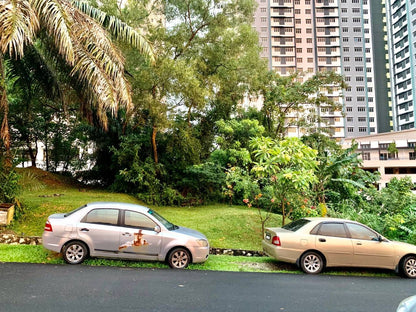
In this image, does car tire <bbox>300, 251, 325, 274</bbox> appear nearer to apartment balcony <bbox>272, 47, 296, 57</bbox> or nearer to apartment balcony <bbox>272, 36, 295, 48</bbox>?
apartment balcony <bbox>272, 47, 296, 57</bbox>

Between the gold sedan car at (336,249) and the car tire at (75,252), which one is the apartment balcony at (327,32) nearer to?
the gold sedan car at (336,249)

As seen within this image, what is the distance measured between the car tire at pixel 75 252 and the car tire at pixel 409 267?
8056 mm

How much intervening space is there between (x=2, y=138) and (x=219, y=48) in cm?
1365

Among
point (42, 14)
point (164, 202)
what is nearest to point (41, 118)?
point (164, 202)

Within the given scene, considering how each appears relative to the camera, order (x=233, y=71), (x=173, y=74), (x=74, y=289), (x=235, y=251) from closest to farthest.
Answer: (x=74, y=289), (x=235, y=251), (x=173, y=74), (x=233, y=71)

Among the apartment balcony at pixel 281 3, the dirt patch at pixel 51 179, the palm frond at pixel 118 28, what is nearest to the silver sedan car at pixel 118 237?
the palm frond at pixel 118 28

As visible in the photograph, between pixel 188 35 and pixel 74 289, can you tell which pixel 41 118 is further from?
pixel 74 289

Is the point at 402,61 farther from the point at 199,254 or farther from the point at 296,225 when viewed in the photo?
the point at 199,254

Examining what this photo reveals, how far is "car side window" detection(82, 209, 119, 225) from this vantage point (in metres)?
7.46

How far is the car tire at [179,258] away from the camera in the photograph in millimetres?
7530

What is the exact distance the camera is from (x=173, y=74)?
15633mm

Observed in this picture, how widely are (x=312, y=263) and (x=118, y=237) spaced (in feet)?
16.2

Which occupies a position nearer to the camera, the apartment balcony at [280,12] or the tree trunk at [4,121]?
the tree trunk at [4,121]

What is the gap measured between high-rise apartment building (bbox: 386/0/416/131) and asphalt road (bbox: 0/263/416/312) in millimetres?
86232
